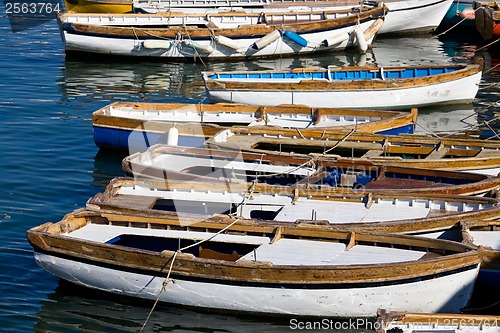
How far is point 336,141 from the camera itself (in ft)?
61.5

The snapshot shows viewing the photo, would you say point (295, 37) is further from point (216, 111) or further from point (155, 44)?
point (216, 111)

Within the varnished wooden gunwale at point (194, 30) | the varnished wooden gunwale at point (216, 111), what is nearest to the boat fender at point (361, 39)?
the varnished wooden gunwale at point (194, 30)

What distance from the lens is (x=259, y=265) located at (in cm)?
1276

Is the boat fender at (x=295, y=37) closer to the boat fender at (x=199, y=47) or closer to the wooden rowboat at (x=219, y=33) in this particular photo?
the wooden rowboat at (x=219, y=33)

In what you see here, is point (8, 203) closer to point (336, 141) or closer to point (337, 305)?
point (336, 141)

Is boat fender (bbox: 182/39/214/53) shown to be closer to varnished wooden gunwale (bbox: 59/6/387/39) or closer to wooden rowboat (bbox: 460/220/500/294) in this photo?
varnished wooden gunwale (bbox: 59/6/387/39)

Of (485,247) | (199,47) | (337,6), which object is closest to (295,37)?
(199,47)

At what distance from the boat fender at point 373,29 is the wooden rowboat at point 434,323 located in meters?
21.8

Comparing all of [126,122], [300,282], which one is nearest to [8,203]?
[126,122]

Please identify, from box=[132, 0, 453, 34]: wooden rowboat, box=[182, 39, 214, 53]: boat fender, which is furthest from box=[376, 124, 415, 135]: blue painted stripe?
box=[132, 0, 453, 34]: wooden rowboat

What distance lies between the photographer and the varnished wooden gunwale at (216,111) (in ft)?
64.8

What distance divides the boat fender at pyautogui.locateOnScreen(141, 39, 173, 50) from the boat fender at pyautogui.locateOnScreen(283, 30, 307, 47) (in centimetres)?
408

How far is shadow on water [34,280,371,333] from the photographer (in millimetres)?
13203

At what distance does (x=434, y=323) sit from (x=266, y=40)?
2060 centimetres
